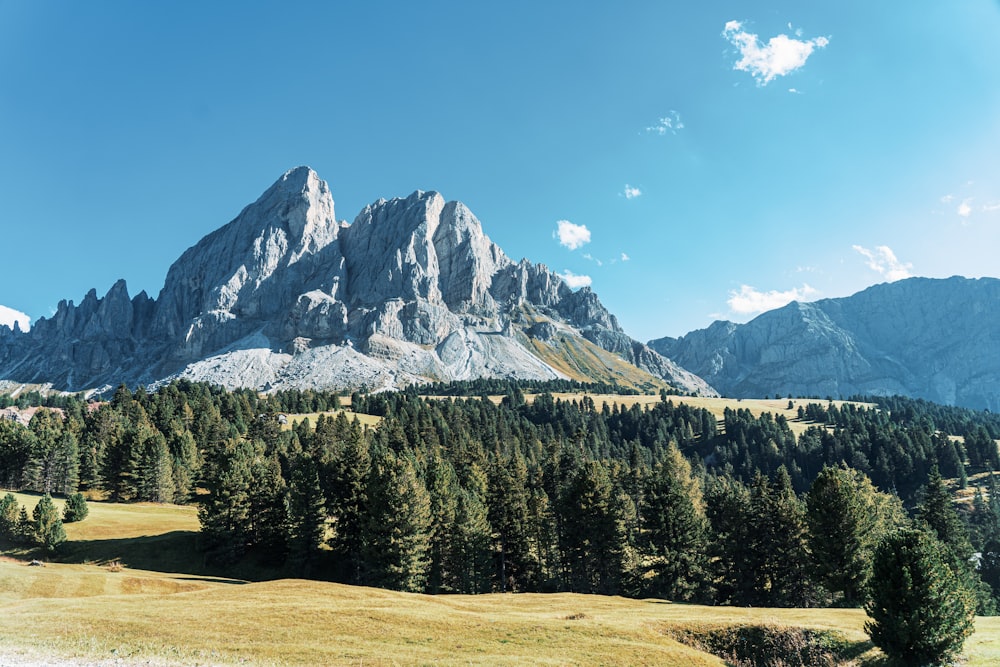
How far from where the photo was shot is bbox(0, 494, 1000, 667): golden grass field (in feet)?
84.5

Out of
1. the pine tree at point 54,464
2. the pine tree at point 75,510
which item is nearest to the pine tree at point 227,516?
the pine tree at point 75,510

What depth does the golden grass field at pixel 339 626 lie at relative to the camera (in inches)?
1014

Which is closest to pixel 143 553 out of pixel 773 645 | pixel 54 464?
pixel 54 464

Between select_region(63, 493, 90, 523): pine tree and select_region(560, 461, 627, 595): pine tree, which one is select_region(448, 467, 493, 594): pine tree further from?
select_region(63, 493, 90, 523): pine tree

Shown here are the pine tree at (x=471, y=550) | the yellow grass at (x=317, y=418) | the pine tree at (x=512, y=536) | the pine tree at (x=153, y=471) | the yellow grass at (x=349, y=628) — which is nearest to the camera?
the yellow grass at (x=349, y=628)

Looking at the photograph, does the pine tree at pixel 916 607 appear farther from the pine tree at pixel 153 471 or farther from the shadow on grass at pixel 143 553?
the pine tree at pixel 153 471

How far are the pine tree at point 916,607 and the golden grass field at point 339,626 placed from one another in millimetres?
2349

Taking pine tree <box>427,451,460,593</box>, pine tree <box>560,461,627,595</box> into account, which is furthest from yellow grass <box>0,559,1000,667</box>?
pine tree <box>560,461,627,595</box>

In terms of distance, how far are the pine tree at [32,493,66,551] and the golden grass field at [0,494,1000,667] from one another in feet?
50.1

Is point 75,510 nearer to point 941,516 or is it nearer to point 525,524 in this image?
point 525,524

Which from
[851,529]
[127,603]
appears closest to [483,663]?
[127,603]

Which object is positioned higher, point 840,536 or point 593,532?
point 840,536

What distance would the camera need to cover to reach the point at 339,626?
104 feet

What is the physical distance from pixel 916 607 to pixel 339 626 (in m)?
35.0
